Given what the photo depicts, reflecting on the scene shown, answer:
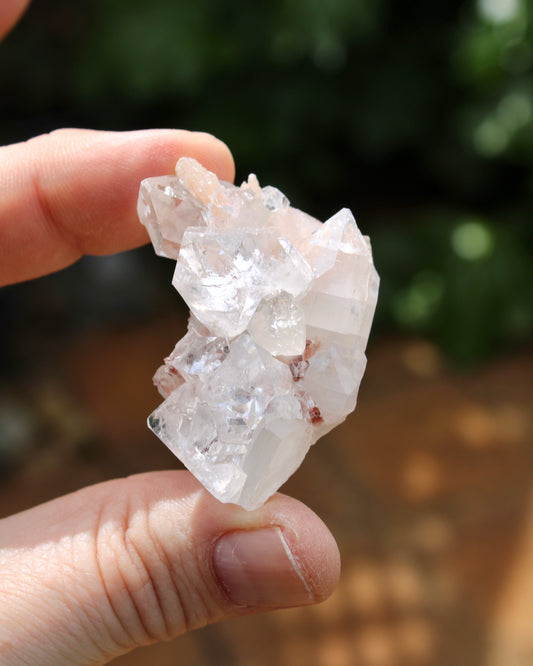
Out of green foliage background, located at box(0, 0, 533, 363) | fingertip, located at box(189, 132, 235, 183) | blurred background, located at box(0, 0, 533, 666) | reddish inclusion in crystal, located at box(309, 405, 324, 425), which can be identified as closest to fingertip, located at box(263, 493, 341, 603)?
reddish inclusion in crystal, located at box(309, 405, 324, 425)

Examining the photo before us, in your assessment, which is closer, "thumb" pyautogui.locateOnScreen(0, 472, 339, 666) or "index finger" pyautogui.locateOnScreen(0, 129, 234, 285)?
"thumb" pyautogui.locateOnScreen(0, 472, 339, 666)

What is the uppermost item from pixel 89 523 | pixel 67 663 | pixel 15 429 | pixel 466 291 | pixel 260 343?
pixel 260 343

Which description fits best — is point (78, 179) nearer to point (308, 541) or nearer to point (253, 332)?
point (253, 332)

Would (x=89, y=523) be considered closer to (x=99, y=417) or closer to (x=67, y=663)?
(x=67, y=663)

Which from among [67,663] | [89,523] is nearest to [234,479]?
[89,523]

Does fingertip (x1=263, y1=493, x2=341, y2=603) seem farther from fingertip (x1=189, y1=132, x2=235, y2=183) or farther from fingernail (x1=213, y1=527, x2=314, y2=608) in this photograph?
fingertip (x1=189, y1=132, x2=235, y2=183)

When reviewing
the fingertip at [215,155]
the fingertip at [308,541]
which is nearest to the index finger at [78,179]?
the fingertip at [215,155]

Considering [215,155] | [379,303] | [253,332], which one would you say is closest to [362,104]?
[379,303]
